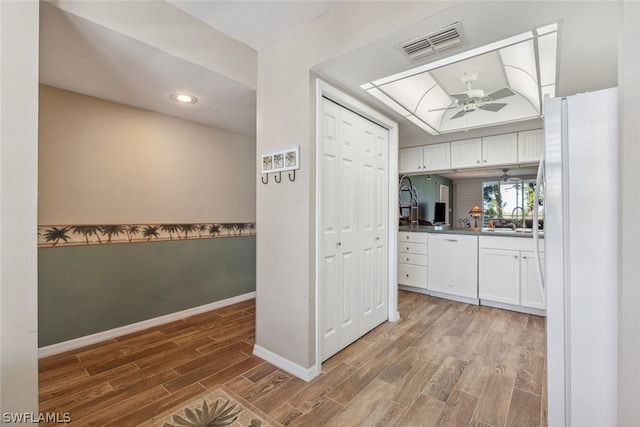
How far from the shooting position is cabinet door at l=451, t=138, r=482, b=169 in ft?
12.3

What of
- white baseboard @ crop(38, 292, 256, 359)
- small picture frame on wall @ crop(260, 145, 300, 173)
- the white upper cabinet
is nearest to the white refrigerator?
small picture frame on wall @ crop(260, 145, 300, 173)

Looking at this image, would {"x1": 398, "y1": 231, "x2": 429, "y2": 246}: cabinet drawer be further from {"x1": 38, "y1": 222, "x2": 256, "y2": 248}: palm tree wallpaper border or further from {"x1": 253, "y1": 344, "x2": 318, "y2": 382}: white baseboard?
{"x1": 253, "y1": 344, "x2": 318, "y2": 382}: white baseboard

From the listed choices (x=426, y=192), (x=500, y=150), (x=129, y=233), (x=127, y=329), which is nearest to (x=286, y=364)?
(x=127, y=329)

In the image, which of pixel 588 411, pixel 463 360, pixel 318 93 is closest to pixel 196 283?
pixel 318 93

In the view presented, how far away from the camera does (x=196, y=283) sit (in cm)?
328

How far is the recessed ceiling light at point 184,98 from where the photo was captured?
8.33 ft

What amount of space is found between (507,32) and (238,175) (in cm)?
312

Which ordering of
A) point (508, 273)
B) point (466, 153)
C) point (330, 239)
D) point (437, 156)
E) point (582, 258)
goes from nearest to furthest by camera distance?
point (582, 258), point (330, 239), point (508, 273), point (466, 153), point (437, 156)

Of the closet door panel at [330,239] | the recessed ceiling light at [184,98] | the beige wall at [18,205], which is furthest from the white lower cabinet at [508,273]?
the beige wall at [18,205]

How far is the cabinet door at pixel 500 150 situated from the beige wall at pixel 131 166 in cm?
320

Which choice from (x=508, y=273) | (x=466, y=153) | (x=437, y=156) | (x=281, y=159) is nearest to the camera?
(x=281, y=159)

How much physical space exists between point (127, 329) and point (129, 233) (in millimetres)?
936

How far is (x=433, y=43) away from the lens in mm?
1715

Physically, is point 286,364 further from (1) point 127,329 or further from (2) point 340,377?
(1) point 127,329
